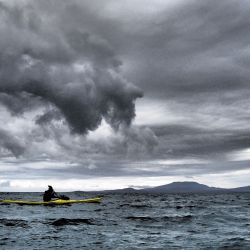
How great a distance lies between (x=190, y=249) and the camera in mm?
18297

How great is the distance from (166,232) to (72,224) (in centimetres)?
899

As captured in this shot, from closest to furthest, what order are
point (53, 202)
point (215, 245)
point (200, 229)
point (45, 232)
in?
point (215, 245)
point (45, 232)
point (200, 229)
point (53, 202)

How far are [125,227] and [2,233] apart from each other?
979 cm

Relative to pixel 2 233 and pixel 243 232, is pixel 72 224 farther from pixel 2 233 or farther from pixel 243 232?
pixel 243 232

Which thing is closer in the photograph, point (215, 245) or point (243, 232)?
point (215, 245)

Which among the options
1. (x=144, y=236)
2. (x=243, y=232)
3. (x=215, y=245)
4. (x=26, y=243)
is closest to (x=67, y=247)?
(x=26, y=243)

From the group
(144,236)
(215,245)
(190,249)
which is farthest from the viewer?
(144,236)

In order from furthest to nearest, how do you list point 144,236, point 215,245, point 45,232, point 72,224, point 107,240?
point 72,224 → point 45,232 → point 144,236 → point 107,240 → point 215,245

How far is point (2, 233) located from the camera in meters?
23.7

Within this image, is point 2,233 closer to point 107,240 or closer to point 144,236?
point 107,240

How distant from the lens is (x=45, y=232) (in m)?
24.5

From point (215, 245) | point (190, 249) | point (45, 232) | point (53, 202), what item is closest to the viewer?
point (190, 249)

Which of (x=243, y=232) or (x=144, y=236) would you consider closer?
(x=144, y=236)

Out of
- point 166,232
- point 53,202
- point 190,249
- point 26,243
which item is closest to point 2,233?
point 26,243
